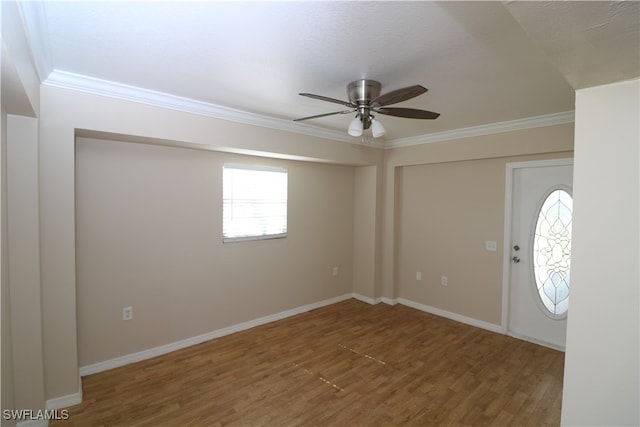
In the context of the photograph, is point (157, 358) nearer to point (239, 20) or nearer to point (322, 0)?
point (239, 20)

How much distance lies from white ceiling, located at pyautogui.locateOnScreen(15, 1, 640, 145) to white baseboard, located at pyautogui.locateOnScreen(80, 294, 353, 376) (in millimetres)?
2377

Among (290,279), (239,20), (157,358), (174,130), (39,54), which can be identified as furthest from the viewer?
(290,279)

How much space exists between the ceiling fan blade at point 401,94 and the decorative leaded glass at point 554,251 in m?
2.50

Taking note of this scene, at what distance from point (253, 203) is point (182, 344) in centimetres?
171

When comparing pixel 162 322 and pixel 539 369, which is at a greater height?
pixel 162 322

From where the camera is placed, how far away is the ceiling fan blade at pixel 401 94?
1.88 metres

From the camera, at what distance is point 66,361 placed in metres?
2.41

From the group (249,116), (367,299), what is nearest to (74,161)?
(249,116)

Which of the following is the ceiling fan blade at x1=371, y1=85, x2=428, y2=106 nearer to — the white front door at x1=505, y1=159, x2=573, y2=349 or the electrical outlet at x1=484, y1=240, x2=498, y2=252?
the white front door at x1=505, y1=159, x2=573, y2=349

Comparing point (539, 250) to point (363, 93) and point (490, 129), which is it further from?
point (363, 93)

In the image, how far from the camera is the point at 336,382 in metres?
2.78

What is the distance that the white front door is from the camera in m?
3.40

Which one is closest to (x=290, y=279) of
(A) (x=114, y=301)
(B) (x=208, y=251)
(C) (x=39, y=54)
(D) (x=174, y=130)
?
(B) (x=208, y=251)

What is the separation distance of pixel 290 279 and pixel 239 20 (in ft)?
10.8
